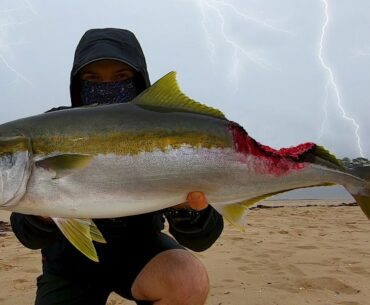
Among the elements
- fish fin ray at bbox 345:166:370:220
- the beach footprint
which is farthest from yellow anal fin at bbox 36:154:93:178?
the beach footprint

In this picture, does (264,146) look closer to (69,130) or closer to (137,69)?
(69,130)

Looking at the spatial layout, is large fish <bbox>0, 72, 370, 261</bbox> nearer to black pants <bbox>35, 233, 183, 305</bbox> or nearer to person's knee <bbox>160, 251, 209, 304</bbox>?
person's knee <bbox>160, 251, 209, 304</bbox>

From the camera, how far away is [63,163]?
6.88ft

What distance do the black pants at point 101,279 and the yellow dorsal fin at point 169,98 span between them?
3.58 ft

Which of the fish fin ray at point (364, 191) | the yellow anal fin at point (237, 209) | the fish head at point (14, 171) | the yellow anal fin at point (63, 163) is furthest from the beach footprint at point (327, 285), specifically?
the fish head at point (14, 171)

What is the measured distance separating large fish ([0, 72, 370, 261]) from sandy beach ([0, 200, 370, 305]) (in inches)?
64.2

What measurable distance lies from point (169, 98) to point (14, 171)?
0.84 metres

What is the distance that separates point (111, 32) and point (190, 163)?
158 cm

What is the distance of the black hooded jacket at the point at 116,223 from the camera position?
2.76m

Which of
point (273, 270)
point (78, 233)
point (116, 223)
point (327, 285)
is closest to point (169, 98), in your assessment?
point (78, 233)

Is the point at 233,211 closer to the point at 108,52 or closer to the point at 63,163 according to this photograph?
the point at 63,163

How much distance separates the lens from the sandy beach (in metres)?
3.80

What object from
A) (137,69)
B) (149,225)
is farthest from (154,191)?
(137,69)

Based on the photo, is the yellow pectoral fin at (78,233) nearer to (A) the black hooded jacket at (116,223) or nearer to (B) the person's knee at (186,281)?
(A) the black hooded jacket at (116,223)
